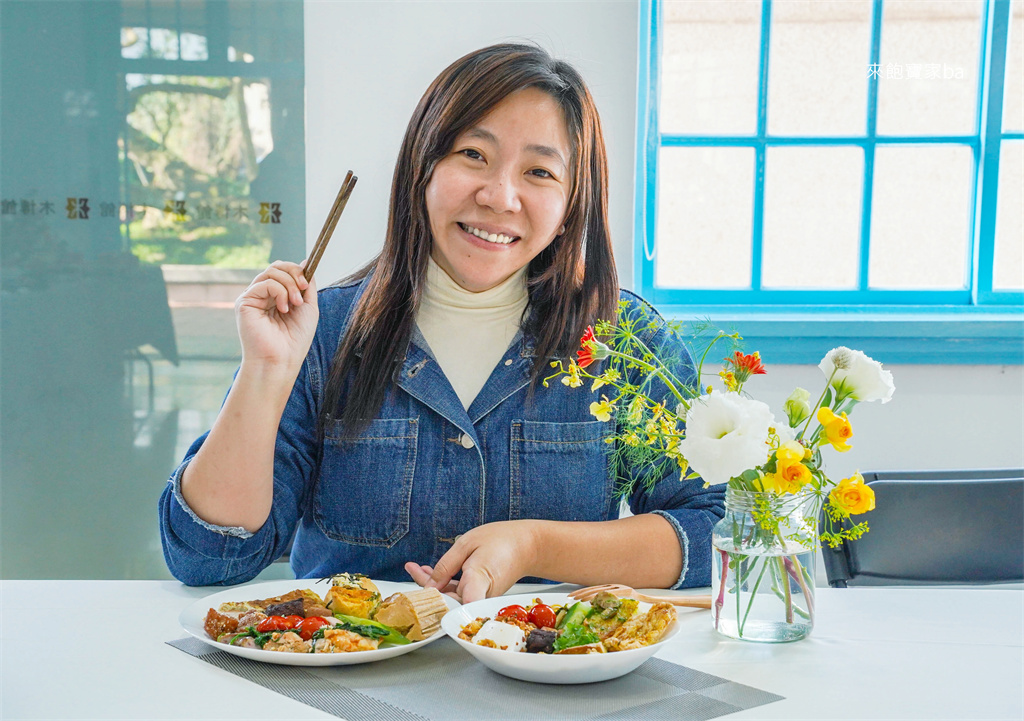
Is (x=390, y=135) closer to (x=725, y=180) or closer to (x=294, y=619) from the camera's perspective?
(x=725, y=180)

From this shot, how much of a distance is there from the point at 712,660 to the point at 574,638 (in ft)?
0.52

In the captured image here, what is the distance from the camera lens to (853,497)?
33.4 inches

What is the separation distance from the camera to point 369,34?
88.0 inches

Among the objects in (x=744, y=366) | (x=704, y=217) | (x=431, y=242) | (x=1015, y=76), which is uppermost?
(x=1015, y=76)

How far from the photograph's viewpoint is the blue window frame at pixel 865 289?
7.36ft

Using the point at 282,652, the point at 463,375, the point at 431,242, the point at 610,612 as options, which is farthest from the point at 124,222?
the point at 610,612

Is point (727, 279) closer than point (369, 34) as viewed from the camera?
No

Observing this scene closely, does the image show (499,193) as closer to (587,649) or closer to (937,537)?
(587,649)

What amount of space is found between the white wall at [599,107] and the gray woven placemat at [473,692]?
1.54 metres

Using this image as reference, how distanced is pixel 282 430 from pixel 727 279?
1572mm

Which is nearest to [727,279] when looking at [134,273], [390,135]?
[390,135]

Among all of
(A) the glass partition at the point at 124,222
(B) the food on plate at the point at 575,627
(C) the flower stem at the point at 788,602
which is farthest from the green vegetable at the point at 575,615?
(A) the glass partition at the point at 124,222

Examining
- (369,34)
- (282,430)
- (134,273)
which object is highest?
(369,34)

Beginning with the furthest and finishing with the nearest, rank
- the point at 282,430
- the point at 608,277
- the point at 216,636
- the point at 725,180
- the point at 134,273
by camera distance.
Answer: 1. the point at 725,180
2. the point at 134,273
3. the point at 608,277
4. the point at 282,430
5. the point at 216,636
